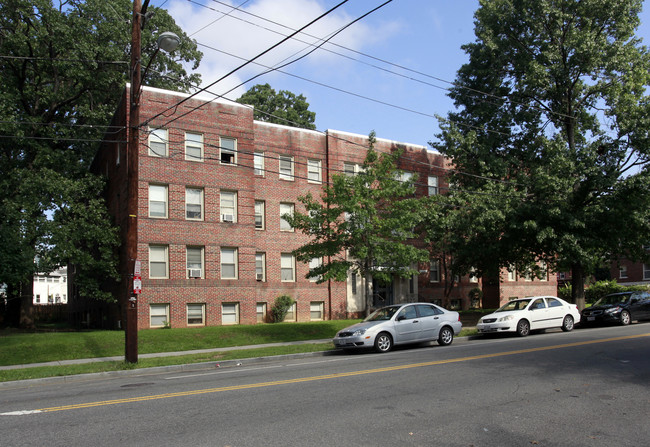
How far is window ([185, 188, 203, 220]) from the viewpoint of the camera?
25.0 metres

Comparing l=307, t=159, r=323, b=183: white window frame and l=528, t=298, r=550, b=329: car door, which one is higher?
l=307, t=159, r=323, b=183: white window frame

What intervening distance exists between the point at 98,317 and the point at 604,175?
26551 millimetres

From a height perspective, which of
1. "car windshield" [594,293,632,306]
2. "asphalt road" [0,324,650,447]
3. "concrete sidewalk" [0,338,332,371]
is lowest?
"concrete sidewalk" [0,338,332,371]

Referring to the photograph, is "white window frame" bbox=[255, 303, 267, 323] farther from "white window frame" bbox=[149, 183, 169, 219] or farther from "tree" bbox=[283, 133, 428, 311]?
"tree" bbox=[283, 133, 428, 311]

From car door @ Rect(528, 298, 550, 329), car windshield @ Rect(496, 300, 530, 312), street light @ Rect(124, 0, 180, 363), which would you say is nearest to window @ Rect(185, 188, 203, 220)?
street light @ Rect(124, 0, 180, 363)

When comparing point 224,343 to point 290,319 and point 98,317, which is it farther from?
point 98,317

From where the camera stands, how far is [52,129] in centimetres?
2586

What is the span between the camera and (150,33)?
31562 millimetres

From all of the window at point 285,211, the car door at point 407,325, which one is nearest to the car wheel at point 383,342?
the car door at point 407,325

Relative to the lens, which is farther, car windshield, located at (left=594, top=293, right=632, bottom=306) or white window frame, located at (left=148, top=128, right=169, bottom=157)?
white window frame, located at (left=148, top=128, right=169, bottom=157)

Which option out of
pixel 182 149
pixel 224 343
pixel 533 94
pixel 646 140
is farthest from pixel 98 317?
pixel 646 140

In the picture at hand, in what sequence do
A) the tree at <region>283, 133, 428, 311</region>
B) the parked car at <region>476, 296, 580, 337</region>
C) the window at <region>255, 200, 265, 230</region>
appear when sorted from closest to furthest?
the parked car at <region>476, 296, 580, 337</region> < the tree at <region>283, 133, 428, 311</region> < the window at <region>255, 200, 265, 230</region>

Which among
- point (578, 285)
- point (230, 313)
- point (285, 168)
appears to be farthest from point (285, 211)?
point (578, 285)

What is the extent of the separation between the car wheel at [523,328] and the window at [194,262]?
14062mm
